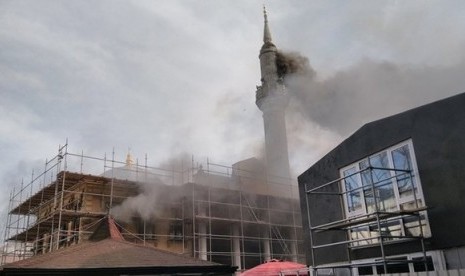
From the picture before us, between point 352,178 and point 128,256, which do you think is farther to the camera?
point 128,256

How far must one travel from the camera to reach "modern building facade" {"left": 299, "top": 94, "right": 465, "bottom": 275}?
9.18 metres

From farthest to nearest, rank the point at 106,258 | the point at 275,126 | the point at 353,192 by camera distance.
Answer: the point at 275,126 < the point at 106,258 < the point at 353,192

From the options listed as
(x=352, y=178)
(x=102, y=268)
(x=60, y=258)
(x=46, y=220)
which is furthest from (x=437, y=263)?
(x=46, y=220)

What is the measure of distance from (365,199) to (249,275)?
5.63 metres

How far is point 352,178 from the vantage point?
12.3 meters

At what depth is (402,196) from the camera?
10492mm

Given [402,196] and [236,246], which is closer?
[402,196]

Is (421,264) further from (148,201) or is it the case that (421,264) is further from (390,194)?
(148,201)

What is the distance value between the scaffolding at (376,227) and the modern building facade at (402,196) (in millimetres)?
23

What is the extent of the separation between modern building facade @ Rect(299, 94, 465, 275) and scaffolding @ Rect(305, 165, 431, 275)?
23 millimetres

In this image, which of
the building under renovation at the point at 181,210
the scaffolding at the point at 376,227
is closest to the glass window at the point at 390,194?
the scaffolding at the point at 376,227

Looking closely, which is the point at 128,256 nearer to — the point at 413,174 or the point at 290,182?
the point at 413,174

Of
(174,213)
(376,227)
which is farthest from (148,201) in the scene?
(376,227)

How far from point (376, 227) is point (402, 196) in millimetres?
1149
